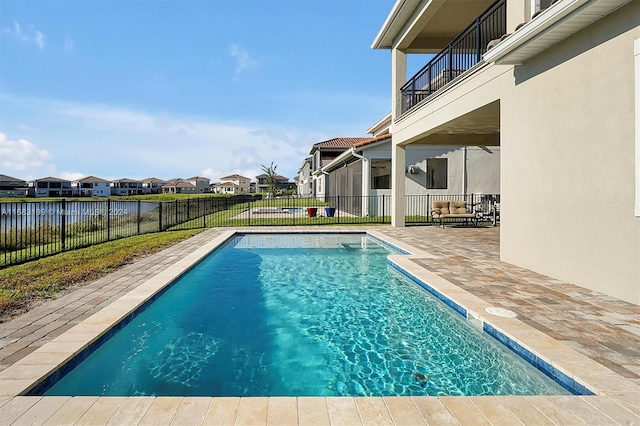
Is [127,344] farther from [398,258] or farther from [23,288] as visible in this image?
[398,258]

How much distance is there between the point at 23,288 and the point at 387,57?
13.1 meters

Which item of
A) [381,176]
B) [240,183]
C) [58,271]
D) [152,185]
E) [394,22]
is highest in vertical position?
[240,183]

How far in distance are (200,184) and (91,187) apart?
28.3m

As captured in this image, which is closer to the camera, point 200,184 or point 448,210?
point 448,210

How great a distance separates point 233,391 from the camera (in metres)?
3.12

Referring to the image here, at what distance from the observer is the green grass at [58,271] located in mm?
4773

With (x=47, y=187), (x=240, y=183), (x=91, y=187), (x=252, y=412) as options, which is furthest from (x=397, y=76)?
(x=91, y=187)

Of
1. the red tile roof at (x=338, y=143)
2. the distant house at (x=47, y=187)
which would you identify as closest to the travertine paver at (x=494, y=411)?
the red tile roof at (x=338, y=143)

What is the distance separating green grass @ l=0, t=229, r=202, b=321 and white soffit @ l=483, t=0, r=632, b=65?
288 inches

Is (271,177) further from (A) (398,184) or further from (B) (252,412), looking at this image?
(B) (252,412)

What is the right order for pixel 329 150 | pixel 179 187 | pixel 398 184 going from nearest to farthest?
1. pixel 398 184
2. pixel 329 150
3. pixel 179 187

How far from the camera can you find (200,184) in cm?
11019

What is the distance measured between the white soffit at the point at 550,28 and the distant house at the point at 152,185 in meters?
105

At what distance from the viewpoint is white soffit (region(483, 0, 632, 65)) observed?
4.42 metres
